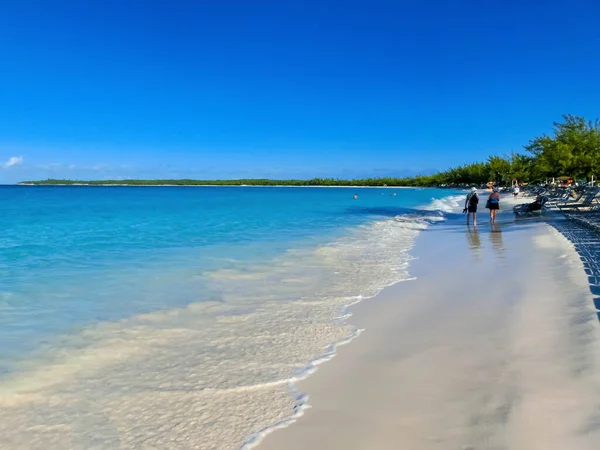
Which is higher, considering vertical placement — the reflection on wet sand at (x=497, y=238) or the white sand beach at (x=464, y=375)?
the reflection on wet sand at (x=497, y=238)

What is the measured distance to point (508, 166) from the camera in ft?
255

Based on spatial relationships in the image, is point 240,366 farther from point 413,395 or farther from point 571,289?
point 571,289

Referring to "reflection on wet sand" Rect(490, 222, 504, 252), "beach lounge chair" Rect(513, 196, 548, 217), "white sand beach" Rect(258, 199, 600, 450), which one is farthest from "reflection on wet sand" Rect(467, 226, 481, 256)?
"beach lounge chair" Rect(513, 196, 548, 217)

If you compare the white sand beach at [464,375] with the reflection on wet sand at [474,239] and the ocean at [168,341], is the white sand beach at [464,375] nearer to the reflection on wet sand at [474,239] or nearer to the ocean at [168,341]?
the ocean at [168,341]

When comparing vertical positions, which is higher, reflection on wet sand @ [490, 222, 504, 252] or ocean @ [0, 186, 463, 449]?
reflection on wet sand @ [490, 222, 504, 252]

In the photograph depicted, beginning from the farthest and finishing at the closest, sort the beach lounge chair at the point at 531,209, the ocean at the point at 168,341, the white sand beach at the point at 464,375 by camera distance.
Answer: the beach lounge chair at the point at 531,209
the ocean at the point at 168,341
the white sand beach at the point at 464,375

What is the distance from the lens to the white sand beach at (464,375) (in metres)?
3.04

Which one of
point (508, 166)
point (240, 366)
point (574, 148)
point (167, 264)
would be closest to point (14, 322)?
Answer: point (240, 366)

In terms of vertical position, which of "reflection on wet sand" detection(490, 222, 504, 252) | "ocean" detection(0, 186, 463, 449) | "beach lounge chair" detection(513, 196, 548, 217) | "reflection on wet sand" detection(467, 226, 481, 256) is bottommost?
"ocean" detection(0, 186, 463, 449)

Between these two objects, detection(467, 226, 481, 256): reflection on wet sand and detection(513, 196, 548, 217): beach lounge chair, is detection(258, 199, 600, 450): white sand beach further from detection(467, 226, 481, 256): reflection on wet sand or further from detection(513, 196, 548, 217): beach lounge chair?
detection(513, 196, 548, 217): beach lounge chair

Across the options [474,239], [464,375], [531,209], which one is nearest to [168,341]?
Answer: [464,375]

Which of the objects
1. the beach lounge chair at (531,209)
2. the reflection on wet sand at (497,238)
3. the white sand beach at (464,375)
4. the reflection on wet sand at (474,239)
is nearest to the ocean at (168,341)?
the white sand beach at (464,375)

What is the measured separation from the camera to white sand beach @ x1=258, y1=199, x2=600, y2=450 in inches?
120

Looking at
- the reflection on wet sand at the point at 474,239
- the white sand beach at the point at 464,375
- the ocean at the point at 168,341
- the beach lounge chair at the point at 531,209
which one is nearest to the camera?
the white sand beach at the point at 464,375
